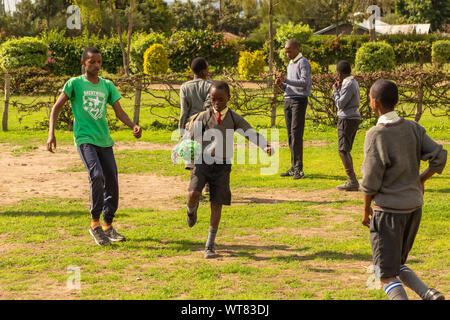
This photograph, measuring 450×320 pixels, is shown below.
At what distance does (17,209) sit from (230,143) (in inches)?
140

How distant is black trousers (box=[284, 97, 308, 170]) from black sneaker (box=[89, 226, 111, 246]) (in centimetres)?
411

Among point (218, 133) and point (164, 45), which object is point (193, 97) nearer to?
point (218, 133)

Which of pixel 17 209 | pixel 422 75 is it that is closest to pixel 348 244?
pixel 17 209

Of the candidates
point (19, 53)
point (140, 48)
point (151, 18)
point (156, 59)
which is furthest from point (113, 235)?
point (151, 18)

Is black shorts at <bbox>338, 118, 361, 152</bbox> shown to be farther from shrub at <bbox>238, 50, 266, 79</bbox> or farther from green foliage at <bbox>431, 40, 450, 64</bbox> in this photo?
green foliage at <bbox>431, 40, 450, 64</bbox>

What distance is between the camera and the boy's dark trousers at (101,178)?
6.05m

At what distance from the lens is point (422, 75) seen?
45.8 feet

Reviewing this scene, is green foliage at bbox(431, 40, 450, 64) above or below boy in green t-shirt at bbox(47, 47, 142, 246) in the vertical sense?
above

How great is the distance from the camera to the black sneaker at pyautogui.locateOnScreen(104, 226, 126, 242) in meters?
6.34

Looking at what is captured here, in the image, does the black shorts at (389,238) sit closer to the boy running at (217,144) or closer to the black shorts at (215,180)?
the boy running at (217,144)

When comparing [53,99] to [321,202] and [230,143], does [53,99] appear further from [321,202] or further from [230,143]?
[230,143]

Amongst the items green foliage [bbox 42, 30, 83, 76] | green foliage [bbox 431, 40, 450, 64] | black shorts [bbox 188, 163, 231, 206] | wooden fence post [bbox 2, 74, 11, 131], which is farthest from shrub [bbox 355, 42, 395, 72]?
black shorts [bbox 188, 163, 231, 206]

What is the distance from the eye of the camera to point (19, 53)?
25.2 m

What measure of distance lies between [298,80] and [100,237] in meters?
4.28
